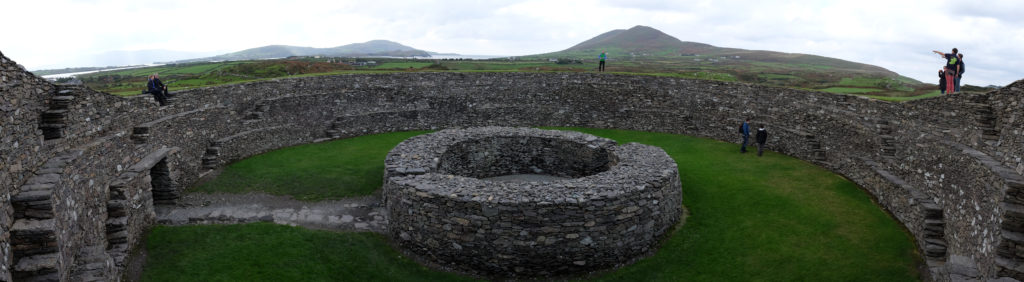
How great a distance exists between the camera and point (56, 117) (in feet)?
34.3

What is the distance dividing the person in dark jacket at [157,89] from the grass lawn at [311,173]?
A: 3272mm

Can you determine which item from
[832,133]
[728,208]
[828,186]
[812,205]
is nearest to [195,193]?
[728,208]

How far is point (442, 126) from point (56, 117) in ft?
63.0

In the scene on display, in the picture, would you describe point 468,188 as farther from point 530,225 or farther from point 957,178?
point 957,178

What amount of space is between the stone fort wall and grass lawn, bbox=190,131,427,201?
122 cm

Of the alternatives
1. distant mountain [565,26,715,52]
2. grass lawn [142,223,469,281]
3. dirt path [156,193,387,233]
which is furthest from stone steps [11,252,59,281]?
distant mountain [565,26,715,52]

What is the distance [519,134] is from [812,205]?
398 inches

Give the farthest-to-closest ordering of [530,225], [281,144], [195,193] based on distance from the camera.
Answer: [281,144] → [195,193] → [530,225]

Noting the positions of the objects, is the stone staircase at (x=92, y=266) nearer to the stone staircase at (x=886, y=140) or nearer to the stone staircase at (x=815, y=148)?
the stone staircase at (x=886, y=140)

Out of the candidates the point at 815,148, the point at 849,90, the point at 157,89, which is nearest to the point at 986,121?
the point at 815,148

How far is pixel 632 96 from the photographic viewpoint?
94.0 ft

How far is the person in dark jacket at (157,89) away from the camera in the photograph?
16844 millimetres

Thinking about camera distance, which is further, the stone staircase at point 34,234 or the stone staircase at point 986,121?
the stone staircase at point 986,121

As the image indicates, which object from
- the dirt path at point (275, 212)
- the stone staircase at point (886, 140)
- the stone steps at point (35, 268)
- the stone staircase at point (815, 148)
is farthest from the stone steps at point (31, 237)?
the stone staircase at point (815, 148)
